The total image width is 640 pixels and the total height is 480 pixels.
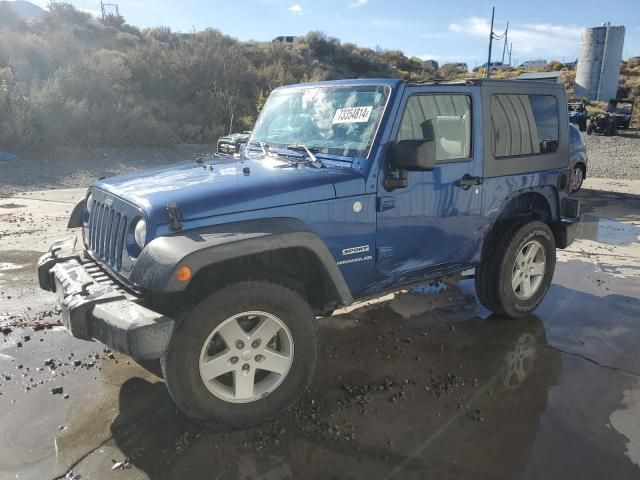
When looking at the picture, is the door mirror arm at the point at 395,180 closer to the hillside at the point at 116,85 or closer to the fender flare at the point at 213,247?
the fender flare at the point at 213,247

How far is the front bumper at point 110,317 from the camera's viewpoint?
2561 mm

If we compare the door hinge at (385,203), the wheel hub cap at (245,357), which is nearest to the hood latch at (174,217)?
the wheel hub cap at (245,357)

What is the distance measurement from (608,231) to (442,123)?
5.31 metres

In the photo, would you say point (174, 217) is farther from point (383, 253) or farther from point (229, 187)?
point (383, 253)

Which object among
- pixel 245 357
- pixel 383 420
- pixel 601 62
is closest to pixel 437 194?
pixel 383 420

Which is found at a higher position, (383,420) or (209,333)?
(209,333)

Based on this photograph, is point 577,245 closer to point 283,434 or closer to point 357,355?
point 357,355

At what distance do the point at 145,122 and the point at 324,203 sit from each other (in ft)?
43.0

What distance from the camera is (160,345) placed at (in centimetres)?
261

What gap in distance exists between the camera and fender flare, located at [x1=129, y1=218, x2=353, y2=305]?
2.60m

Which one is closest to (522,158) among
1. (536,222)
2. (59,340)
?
(536,222)

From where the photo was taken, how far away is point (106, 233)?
3301 mm

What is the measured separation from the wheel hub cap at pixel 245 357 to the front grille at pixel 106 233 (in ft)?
2.57

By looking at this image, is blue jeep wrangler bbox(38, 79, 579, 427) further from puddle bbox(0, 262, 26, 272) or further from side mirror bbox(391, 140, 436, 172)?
puddle bbox(0, 262, 26, 272)
